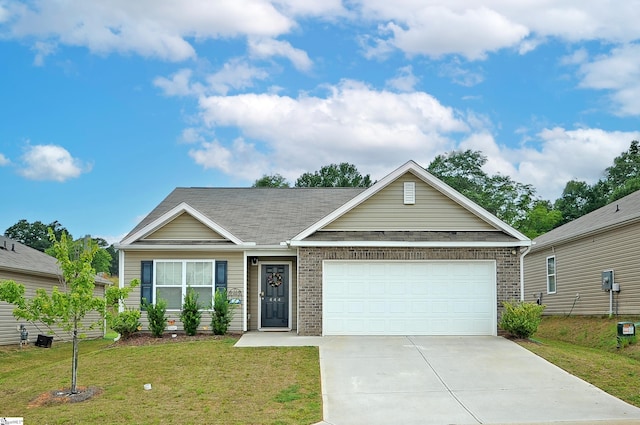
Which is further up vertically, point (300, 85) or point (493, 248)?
point (300, 85)

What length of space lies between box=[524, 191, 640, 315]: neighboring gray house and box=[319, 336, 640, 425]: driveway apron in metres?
5.88

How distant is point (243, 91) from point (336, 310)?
1132 centimetres

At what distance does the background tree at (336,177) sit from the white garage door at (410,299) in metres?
36.4

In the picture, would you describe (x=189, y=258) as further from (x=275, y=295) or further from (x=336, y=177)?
(x=336, y=177)

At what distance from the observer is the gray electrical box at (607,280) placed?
2081cm

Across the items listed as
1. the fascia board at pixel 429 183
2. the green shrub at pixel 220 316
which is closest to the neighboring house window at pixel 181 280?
the green shrub at pixel 220 316

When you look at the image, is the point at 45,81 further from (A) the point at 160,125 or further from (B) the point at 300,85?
(B) the point at 300,85

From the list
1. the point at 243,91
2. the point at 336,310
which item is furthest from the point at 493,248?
the point at 243,91

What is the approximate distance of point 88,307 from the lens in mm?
12219

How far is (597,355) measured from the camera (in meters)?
15.6

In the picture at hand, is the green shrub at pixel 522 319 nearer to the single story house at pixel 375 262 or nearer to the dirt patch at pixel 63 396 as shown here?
the single story house at pixel 375 262

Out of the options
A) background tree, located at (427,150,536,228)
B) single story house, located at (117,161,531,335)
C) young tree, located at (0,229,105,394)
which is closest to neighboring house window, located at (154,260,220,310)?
single story house, located at (117,161,531,335)

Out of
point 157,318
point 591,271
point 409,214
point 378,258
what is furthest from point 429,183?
point 157,318

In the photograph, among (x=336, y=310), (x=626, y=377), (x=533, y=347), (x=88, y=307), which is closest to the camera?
(x=88, y=307)
